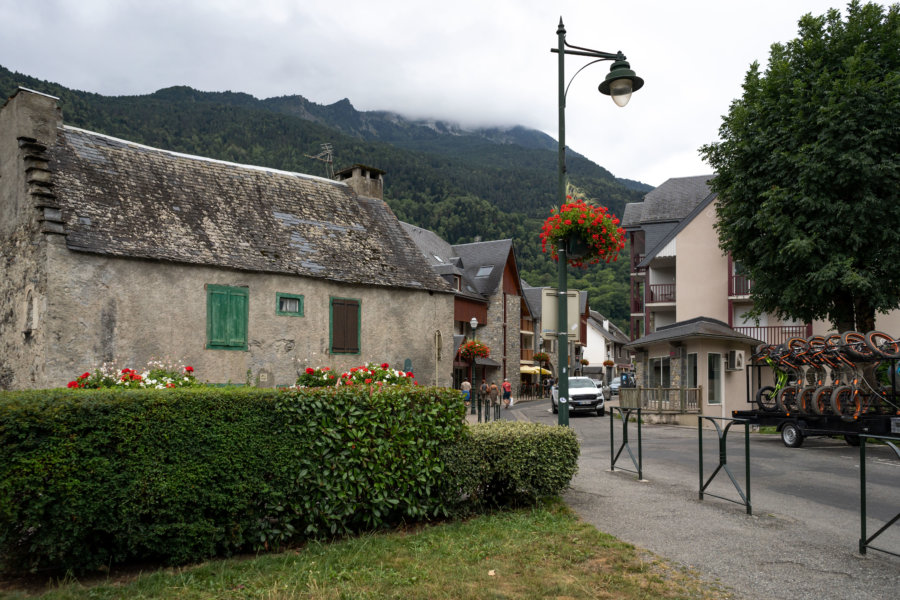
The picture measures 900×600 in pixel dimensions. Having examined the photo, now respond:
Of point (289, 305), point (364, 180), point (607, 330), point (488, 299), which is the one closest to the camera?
point (289, 305)

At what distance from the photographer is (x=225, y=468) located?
→ 6.06 m

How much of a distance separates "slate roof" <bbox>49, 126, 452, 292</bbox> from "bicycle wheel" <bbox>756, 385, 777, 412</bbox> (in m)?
9.28

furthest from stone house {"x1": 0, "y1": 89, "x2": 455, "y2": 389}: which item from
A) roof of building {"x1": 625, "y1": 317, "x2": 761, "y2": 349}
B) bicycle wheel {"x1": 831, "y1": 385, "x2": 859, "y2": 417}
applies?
bicycle wheel {"x1": 831, "y1": 385, "x2": 859, "y2": 417}

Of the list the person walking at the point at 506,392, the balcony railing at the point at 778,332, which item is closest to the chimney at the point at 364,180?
the balcony railing at the point at 778,332

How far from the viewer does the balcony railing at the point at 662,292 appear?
116ft

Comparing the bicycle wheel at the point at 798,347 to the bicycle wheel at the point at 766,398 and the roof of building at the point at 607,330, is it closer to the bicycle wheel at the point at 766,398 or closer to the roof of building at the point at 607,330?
the bicycle wheel at the point at 766,398

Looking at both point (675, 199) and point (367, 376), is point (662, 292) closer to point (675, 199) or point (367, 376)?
point (675, 199)

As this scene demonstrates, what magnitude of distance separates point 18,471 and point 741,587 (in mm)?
5843

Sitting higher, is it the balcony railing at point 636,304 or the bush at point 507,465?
the balcony railing at point 636,304

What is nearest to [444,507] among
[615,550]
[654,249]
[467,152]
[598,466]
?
[615,550]

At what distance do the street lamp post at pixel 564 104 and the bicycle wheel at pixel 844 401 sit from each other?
25.3ft

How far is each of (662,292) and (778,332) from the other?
267 inches

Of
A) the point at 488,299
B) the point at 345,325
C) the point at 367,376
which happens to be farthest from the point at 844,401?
the point at 488,299

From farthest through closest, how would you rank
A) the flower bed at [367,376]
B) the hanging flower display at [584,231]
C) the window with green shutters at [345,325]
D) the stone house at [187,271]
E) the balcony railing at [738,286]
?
1. the balcony railing at [738,286]
2. the window with green shutters at [345,325]
3. the stone house at [187,271]
4. the flower bed at [367,376]
5. the hanging flower display at [584,231]
